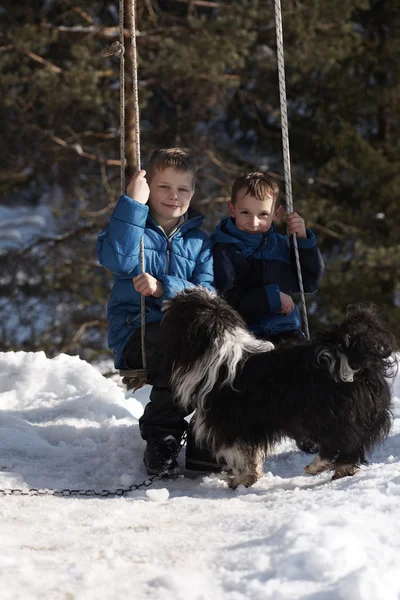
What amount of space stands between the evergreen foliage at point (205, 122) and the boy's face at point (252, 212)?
6048 millimetres

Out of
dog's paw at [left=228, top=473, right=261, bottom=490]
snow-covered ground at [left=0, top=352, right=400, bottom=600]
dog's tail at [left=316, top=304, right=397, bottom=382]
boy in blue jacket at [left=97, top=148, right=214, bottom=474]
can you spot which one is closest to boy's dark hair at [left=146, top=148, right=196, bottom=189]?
boy in blue jacket at [left=97, top=148, right=214, bottom=474]

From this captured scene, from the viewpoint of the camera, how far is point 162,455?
4.01 m

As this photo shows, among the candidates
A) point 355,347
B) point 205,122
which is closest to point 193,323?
point 355,347

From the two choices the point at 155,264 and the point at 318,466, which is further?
the point at 155,264

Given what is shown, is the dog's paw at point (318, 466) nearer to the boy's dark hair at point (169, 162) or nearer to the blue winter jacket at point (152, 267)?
the blue winter jacket at point (152, 267)

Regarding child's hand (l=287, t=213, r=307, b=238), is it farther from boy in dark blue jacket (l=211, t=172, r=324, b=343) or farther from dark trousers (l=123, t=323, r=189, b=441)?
dark trousers (l=123, t=323, r=189, b=441)

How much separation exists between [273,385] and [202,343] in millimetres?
388

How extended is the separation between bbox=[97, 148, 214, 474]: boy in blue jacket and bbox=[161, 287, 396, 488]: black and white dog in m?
0.36

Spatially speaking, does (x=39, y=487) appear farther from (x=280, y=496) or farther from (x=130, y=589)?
(x=130, y=589)

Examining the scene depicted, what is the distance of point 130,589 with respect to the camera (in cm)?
239

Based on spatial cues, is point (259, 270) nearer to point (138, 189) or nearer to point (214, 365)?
point (138, 189)

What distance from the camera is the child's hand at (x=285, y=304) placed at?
4.33 meters

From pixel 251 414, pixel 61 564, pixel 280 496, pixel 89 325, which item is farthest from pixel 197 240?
pixel 89 325

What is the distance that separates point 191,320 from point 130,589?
1.47 metres
